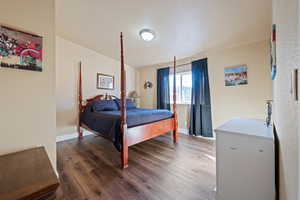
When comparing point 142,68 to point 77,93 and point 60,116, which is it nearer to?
point 77,93

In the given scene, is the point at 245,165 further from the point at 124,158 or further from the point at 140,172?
the point at 124,158

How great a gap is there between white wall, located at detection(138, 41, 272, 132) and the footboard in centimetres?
118

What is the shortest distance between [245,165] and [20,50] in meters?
2.08

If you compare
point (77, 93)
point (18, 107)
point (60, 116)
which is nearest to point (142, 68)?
point (77, 93)

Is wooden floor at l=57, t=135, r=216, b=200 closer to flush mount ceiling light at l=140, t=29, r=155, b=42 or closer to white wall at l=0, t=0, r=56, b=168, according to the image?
white wall at l=0, t=0, r=56, b=168

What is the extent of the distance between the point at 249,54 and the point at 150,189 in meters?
3.13

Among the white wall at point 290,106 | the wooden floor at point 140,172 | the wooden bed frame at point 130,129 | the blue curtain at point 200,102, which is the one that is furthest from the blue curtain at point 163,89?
the white wall at point 290,106

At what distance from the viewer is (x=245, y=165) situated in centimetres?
110

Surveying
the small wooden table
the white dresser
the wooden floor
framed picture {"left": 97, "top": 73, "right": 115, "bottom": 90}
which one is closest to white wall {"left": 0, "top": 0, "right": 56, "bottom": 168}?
the small wooden table

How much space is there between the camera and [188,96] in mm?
3918

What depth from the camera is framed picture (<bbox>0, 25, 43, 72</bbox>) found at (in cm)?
101

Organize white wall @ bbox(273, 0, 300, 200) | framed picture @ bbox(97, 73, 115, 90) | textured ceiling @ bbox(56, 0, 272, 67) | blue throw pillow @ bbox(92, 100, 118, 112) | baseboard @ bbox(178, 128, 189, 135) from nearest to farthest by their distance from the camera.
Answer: white wall @ bbox(273, 0, 300, 200) → textured ceiling @ bbox(56, 0, 272, 67) → blue throw pillow @ bbox(92, 100, 118, 112) → baseboard @ bbox(178, 128, 189, 135) → framed picture @ bbox(97, 73, 115, 90)

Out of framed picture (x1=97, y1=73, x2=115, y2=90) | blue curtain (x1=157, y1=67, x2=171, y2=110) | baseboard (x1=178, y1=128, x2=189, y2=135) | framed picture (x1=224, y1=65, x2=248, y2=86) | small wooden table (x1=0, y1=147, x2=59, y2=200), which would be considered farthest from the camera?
blue curtain (x1=157, y1=67, x2=171, y2=110)

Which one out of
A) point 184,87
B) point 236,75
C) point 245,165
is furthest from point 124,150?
point 236,75
